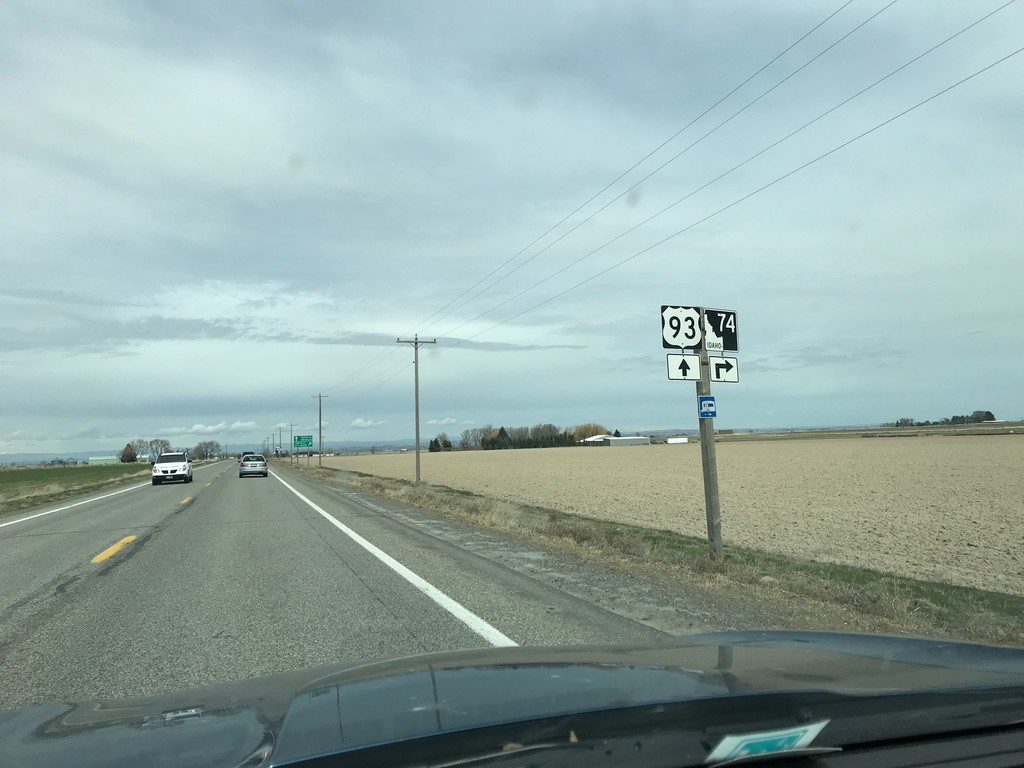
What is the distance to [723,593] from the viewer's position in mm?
8609

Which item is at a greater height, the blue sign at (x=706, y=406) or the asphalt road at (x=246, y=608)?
the blue sign at (x=706, y=406)

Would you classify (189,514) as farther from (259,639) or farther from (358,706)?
(358,706)

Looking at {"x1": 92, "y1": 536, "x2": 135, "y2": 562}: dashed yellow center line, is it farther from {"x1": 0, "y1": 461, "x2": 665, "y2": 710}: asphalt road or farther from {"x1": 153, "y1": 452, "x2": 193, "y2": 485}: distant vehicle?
{"x1": 153, "y1": 452, "x2": 193, "y2": 485}: distant vehicle

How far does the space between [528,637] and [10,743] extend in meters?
4.11

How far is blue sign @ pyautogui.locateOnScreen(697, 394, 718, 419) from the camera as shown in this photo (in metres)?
10.8

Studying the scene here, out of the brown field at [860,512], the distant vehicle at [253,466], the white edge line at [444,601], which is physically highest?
the distant vehicle at [253,466]

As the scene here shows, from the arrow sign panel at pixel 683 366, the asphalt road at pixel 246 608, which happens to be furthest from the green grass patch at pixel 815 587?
the arrow sign panel at pixel 683 366

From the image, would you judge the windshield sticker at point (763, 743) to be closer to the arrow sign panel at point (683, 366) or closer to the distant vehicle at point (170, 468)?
the arrow sign panel at point (683, 366)

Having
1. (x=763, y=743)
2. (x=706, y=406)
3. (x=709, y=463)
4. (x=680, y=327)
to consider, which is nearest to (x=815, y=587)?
(x=709, y=463)

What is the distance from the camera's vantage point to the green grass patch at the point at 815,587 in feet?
23.8

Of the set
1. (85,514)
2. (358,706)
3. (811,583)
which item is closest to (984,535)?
(811,583)

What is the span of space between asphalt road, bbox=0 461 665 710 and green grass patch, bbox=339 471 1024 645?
1702 mm

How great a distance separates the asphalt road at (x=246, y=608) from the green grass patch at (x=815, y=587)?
170cm

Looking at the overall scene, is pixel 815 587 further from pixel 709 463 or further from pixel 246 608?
pixel 246 608
